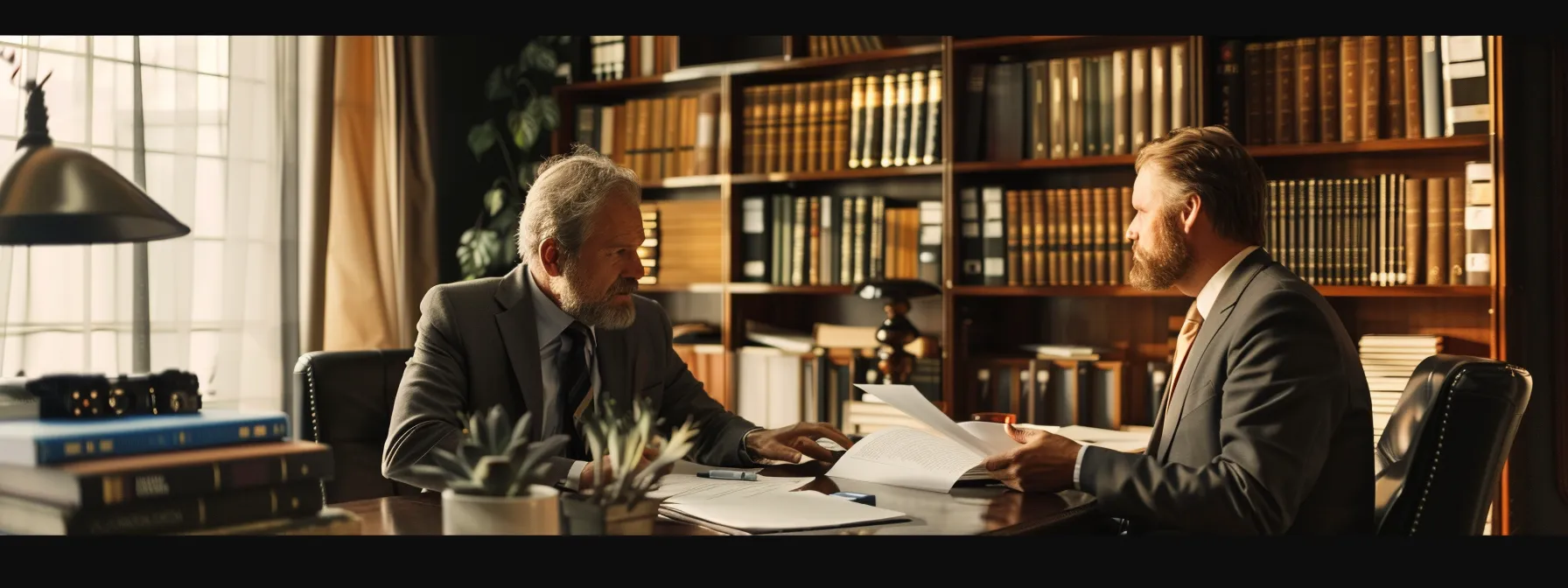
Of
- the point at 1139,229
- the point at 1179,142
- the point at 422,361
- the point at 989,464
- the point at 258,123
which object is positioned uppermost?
the point at 258,123

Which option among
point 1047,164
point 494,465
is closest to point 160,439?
point 494,465

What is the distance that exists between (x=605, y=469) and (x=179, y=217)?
8.63ft

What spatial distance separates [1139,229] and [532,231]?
1041mm

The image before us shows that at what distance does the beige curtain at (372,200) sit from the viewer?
149 inches

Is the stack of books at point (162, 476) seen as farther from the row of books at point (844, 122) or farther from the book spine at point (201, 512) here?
the row of books at point (844, 122)

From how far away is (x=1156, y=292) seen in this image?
3.70m

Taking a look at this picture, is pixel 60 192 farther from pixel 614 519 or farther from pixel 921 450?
pixel 921 450

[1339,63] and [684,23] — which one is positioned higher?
[1339,63]

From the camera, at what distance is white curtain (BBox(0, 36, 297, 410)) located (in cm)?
311

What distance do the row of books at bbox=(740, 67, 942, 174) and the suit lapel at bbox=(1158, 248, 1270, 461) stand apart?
1.97m

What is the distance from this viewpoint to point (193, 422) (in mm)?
1082

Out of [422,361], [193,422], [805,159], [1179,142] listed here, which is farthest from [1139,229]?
[805,159]

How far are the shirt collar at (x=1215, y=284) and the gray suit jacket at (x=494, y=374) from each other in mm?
787

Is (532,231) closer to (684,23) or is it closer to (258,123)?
(684,23)
